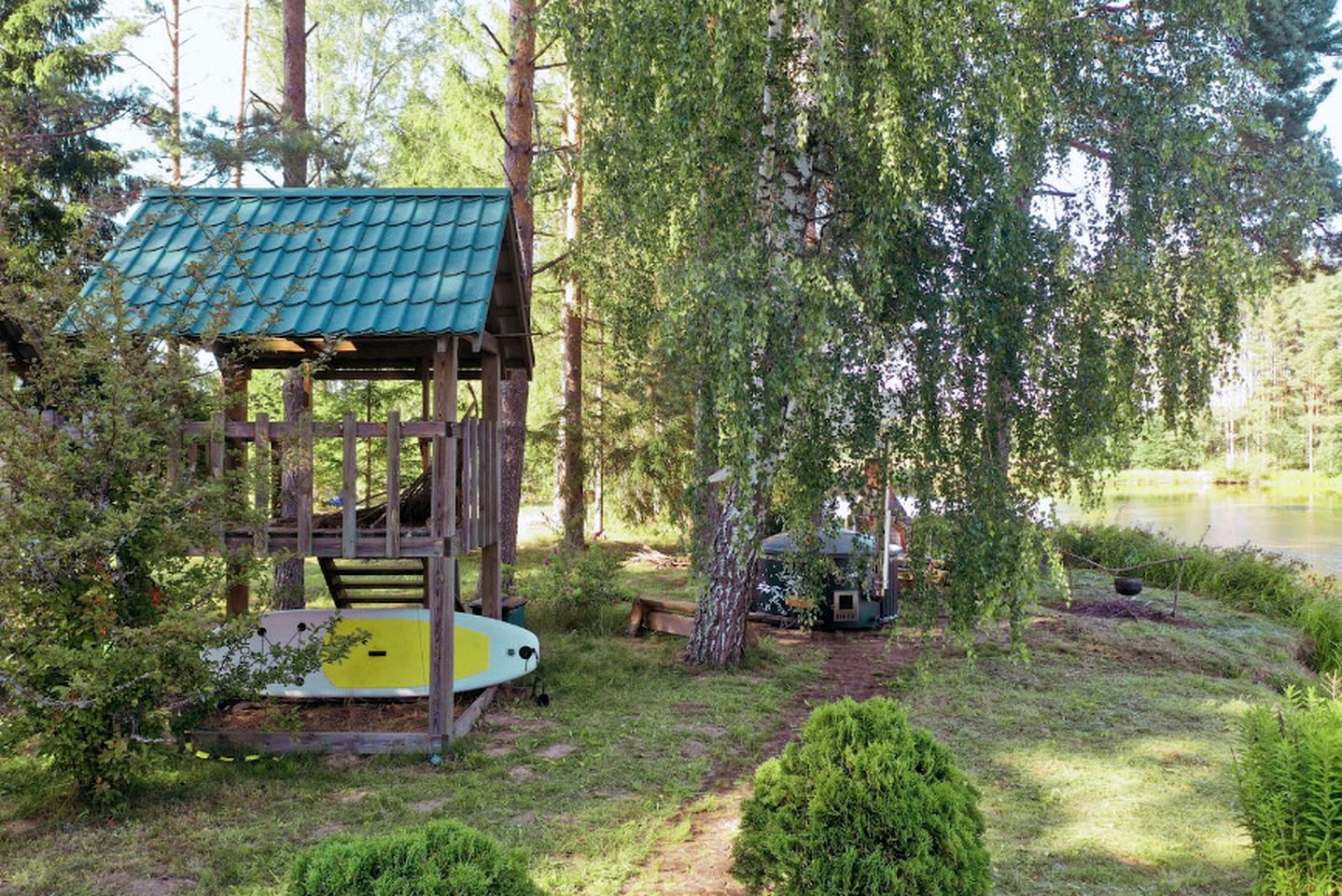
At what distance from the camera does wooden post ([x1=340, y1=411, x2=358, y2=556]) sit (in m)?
5.87

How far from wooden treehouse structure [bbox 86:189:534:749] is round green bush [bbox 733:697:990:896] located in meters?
2.91

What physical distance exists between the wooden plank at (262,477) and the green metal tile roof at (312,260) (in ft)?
1.83

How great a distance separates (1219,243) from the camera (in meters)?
6.21

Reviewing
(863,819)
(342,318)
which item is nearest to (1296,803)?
(863,819)

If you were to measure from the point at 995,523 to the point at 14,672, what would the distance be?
5272mm

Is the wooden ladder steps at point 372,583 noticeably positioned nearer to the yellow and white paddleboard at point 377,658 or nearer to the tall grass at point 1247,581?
the yellow and white paddleboard at point 377,658

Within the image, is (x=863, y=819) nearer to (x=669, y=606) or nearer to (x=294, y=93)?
(x=669, y=606)

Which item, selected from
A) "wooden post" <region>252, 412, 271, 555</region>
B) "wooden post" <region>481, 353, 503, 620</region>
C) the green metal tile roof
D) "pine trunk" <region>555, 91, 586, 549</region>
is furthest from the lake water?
"wooden post" <region>252, 412, 271, 555</region>

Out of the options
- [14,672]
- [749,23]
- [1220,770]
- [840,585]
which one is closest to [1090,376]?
[1220,770]

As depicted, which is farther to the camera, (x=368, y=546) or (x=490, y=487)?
(x=490, y=487)

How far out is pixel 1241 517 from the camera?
2795 cm

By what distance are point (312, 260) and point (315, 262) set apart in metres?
0.04

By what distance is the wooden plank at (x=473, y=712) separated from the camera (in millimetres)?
6492

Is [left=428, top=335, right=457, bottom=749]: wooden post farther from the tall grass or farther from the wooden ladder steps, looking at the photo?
the tall grass
